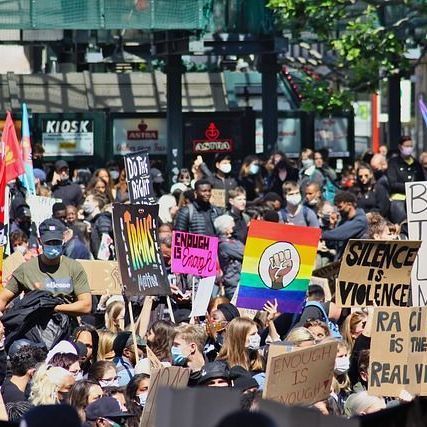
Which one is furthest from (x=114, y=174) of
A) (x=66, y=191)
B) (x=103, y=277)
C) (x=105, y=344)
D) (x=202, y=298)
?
(x=105, y=344)

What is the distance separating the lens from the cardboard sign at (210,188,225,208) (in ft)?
67.6

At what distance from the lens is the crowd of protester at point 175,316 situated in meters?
9.73

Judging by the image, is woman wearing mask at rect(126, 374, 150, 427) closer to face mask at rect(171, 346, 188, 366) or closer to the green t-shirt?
face mask at rect(171, 346, 188, 366)

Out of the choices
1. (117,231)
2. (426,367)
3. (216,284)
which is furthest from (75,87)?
(426,367)

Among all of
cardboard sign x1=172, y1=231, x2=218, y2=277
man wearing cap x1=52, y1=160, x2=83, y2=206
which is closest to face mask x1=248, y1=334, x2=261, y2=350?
cardboard sign x1=172, y1=231, x2=218, y2=277

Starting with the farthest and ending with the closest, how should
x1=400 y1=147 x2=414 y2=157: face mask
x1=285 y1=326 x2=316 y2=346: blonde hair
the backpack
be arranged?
x1=400 y1=147 x2=414 y2=157: face mask < the backpack < x1=285 y1=326 x2=316 y2=346: blonde hair

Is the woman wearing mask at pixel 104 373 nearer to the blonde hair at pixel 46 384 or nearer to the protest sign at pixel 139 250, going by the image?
the blonde hair at pixel 46 384

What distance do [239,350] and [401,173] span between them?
9.91 metres

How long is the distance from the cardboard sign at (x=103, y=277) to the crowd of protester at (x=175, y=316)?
130 millimetres

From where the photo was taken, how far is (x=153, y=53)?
34125 mm

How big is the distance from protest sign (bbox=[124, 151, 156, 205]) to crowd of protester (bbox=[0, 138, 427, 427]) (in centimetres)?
34

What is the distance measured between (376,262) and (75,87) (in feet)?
91.2

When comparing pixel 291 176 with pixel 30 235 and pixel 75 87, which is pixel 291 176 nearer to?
pixel 30 235

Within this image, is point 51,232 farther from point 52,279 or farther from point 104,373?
point 104,373
